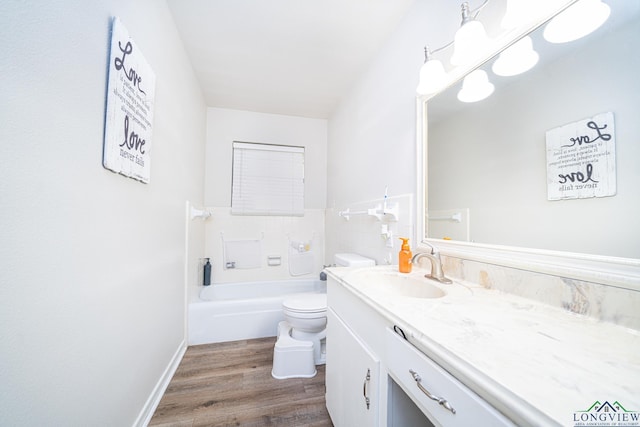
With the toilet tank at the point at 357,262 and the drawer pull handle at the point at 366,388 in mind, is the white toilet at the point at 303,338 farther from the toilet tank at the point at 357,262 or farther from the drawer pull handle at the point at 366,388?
the drawer pull handle at the point at 366,388

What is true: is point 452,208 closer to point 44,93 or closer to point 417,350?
point 417,350

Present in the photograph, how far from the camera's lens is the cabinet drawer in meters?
0.41

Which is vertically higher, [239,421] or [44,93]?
[44,93]

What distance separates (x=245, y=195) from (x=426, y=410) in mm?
2600

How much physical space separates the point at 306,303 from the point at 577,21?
1888 millimetres

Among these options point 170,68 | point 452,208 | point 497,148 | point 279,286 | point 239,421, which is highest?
point 170,68

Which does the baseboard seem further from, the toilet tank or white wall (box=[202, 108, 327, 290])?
the toilet tank

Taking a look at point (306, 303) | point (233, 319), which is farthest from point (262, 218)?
point (306, 303)

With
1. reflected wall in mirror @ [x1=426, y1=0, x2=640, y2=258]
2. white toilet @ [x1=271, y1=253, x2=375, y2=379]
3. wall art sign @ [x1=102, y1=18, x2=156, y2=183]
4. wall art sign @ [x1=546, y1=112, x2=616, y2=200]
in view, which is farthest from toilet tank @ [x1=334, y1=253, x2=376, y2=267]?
wall art sign @ [x1=102, y1=18, x2=156, y2=183]

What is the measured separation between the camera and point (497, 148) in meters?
0.91

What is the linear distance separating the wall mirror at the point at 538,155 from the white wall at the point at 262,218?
1882 mm

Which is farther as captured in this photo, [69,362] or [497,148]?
[497,148]

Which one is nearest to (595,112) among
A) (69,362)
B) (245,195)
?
(69,362)

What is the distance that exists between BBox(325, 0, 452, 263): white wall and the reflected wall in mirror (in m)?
0.25
